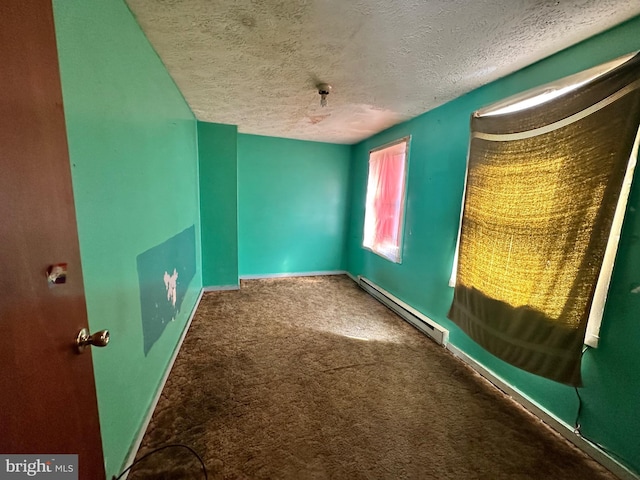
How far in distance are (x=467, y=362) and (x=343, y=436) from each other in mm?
1306

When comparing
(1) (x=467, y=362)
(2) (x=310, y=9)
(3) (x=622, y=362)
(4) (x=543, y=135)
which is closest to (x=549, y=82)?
(4) (x=543, y=135)

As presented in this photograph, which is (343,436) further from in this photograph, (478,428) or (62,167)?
(62,167)

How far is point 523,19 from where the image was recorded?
1.25m

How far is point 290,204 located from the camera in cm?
408

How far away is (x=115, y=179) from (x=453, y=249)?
8.02 feet

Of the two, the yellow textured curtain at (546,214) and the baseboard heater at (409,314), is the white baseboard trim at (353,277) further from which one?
the yellow textured curtain at (546,214)

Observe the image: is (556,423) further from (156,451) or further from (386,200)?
(386,200)

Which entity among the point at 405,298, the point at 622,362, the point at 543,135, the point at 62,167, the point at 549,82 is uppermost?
the point at 549,82

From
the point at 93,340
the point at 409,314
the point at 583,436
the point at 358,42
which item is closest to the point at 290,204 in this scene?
the point at 409,314

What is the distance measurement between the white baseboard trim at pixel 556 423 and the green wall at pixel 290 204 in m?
2.79

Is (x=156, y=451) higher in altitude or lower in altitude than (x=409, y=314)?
lower

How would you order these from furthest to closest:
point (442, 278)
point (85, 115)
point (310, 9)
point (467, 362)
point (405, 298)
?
1. point (405, 298)
2. point (442, 278)
3. point (467, 362)
4. point (310, 9)
5. point (85, 115)

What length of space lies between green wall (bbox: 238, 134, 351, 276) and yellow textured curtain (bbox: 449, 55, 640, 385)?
2.49 metres

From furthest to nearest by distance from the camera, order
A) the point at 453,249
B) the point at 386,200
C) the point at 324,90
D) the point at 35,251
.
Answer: the point at 386,200, the point at 453,249, the point at 324,90, the point at 35,251
